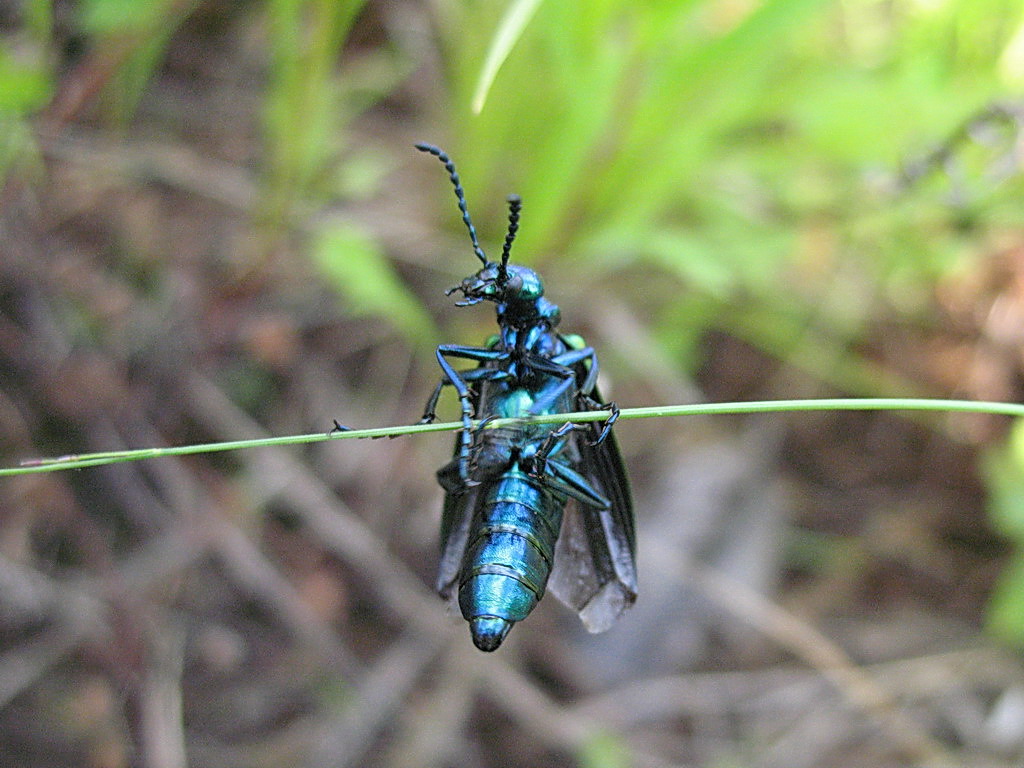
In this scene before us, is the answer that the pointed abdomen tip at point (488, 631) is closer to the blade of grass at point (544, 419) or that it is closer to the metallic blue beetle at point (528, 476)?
the metallic blue beetle at point (528, 476)

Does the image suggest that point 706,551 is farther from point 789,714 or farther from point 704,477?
point 789,714

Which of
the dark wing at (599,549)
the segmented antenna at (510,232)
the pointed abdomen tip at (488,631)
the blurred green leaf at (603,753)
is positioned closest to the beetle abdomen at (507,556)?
the pointed abdomen tip at (488,631)

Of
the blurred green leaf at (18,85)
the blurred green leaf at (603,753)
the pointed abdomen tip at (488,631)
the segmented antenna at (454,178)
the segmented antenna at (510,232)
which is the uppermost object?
the blurred green leaf at (18,85)

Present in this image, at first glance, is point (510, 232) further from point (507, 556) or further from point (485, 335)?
point (485, 335)

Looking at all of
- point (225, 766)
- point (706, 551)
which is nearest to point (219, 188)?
point (225, 766)

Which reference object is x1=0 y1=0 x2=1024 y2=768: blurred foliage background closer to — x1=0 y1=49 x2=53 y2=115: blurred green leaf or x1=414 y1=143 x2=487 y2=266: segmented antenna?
x1=0 y1=49 x2=53 y2=115: blurred green leaf

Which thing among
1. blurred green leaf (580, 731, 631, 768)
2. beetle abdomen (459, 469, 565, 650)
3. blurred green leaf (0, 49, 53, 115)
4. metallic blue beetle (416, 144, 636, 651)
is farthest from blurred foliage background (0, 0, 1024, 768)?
beetle abdomen (459, 469, 565, 650)
